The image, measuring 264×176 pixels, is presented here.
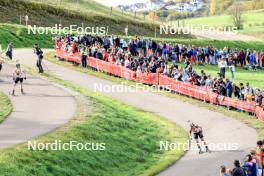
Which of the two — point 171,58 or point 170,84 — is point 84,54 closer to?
point 170,84

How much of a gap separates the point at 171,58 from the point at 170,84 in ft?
44.0

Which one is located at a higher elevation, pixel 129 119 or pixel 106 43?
pixel 106 43

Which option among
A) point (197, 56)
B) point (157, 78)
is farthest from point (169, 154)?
point (197, 56)

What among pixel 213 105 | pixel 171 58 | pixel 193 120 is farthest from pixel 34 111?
pixel 171 58

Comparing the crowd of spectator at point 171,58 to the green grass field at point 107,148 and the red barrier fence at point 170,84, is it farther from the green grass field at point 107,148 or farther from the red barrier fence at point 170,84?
the green grass field at point 107,148

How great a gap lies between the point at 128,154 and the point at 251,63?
101 ft

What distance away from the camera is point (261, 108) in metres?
33.9

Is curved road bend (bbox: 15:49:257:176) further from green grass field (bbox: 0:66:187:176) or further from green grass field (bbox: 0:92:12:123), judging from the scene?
green grass field (bbox: 0:92:12:123)

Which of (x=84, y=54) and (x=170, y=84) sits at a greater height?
(x=84, y=54)

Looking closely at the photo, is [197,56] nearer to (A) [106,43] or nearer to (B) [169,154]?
(A) [106,43]

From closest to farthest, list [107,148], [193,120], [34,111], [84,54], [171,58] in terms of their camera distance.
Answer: [107,148]
[34,111]
[193,120]
[84,54]
[171,58]

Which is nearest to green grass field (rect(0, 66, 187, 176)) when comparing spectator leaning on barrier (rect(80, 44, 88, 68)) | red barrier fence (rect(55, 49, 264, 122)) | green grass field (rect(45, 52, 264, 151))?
green grass field (rect(45, 52, 264, 151))

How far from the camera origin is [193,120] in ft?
112

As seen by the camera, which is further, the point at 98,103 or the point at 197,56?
the point at 197,56
